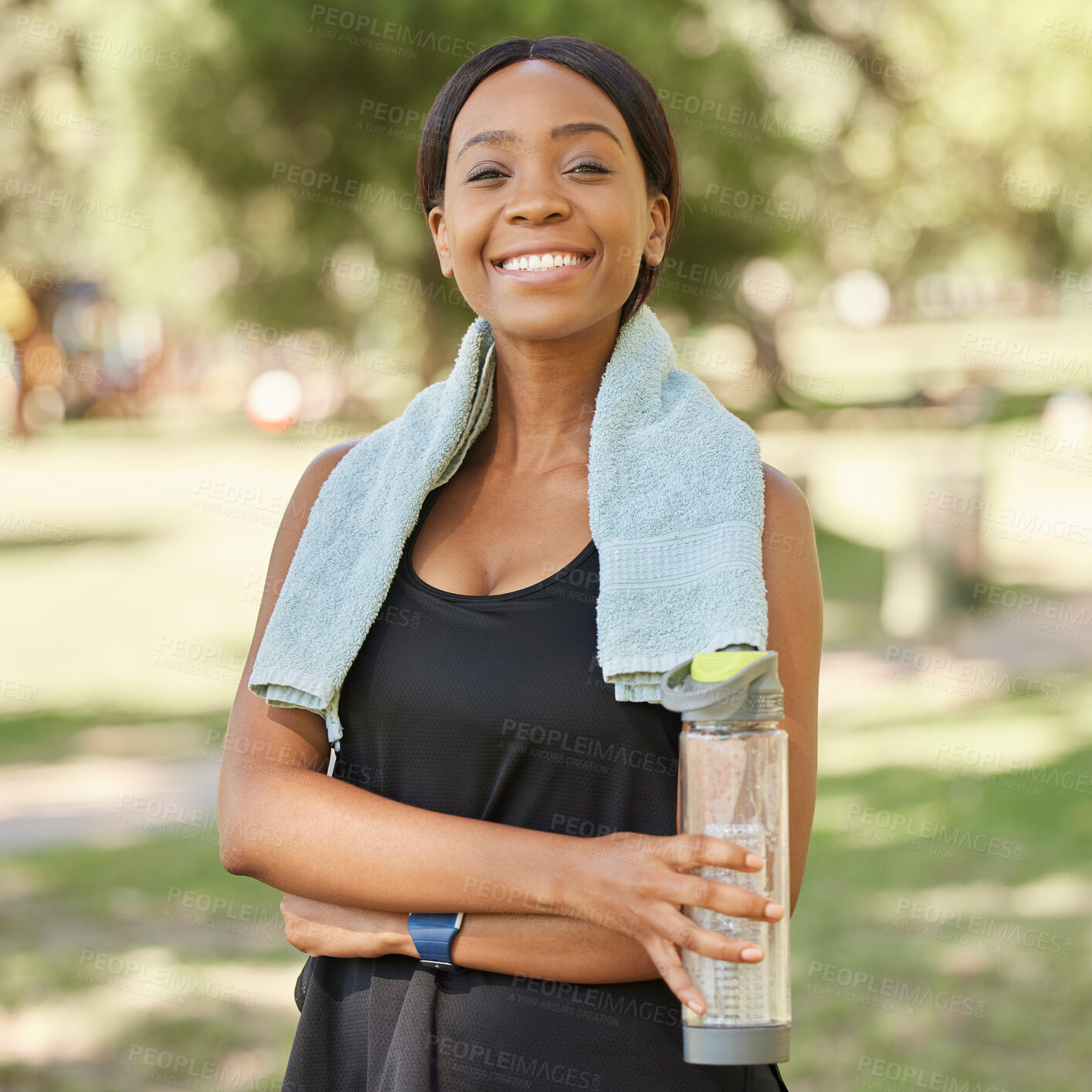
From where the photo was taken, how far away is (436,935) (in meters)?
1.94

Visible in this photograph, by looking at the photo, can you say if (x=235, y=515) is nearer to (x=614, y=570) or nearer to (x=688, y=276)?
(x=688, y=276)

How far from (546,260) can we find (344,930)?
1.05 metres

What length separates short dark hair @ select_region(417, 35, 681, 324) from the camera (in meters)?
2.11

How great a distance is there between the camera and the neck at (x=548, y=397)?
2.20 m

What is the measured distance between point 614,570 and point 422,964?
0.65 metres
